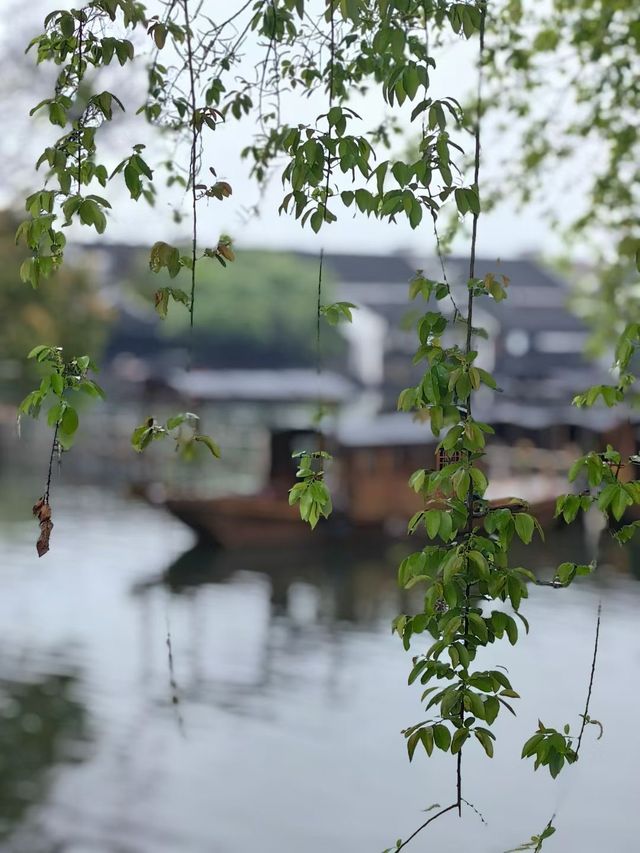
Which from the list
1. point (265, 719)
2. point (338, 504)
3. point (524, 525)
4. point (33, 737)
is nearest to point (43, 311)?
point (338, 504)

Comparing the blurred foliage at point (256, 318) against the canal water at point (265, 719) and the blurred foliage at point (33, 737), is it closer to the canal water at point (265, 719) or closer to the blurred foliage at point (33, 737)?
the canal water at point (265, 719)

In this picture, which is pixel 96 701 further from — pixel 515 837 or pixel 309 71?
pixel 309 71

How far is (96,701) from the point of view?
24.3 ft

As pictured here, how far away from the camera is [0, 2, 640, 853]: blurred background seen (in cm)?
561

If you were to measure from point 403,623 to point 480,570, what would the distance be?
150 millimetres

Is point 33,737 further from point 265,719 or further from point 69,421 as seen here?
point 69,421

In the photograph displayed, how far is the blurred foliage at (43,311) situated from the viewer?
1731 cm

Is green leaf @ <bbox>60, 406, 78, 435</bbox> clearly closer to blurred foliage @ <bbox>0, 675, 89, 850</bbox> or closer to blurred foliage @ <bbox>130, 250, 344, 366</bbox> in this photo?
blurred foliage @ <bbox>0, 675, 89, 850</bbox>

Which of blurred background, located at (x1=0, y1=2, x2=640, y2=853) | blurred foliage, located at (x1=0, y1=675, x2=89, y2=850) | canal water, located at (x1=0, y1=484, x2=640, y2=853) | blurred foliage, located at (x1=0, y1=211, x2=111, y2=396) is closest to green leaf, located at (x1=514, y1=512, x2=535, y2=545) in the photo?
blurred background, located at (x1=0, y1=2, x2=640, y2=853)

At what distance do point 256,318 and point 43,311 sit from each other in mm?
12300

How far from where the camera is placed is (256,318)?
99.6 feet

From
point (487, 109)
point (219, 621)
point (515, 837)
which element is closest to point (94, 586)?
point (219, 621)

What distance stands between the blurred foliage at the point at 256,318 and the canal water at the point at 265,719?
1814 cm

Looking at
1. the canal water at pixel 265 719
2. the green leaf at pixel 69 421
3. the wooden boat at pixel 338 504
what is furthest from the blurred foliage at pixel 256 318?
the green leaf at pixel 69 421
